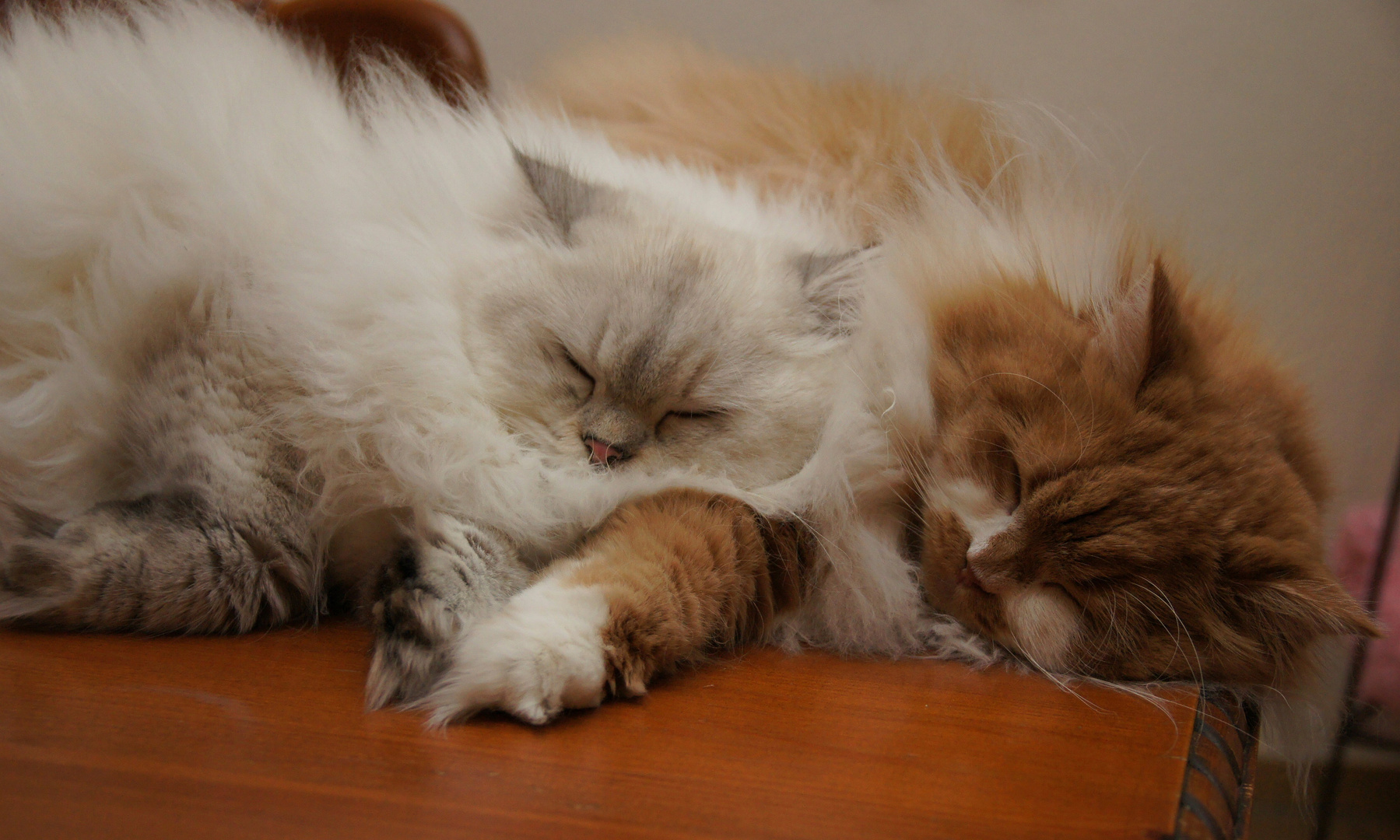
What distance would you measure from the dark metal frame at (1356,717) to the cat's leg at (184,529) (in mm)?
1459

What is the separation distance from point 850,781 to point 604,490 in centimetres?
44

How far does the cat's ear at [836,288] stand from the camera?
46.2 inches

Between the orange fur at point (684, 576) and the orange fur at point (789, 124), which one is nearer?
the orange fur at point (684, 576)

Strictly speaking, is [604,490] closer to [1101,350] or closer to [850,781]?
[850,781]

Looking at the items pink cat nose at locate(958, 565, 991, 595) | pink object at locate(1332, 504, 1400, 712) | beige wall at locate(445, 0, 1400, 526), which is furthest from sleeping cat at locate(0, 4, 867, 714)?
pink object at locate(1332, 504, 1400, 712)

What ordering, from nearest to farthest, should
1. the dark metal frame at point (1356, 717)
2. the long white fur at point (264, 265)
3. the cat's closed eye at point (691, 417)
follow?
the long white fur at point (264, 265) → the cat's closed eye at point (691, 417) → the dark metal frame at point (1356, 717)

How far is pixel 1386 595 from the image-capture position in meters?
1.53

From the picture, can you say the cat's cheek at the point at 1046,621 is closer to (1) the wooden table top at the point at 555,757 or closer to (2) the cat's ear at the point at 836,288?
(1) the wooden table top at the point at 555,757

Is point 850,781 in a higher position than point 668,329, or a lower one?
lower

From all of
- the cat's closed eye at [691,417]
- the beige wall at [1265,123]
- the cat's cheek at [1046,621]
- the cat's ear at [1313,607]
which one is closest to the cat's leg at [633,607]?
the cat's closed eye at [691,417]

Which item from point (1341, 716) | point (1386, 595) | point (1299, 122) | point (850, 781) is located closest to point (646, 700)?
point (850, 781)

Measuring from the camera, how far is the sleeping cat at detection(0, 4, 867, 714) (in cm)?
94

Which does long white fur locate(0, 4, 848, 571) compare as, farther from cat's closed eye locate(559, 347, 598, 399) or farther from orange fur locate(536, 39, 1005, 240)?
orange fur locate(536, 39, 1005, 240)

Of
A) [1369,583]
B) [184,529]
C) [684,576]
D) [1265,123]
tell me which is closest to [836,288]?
[684,576]
